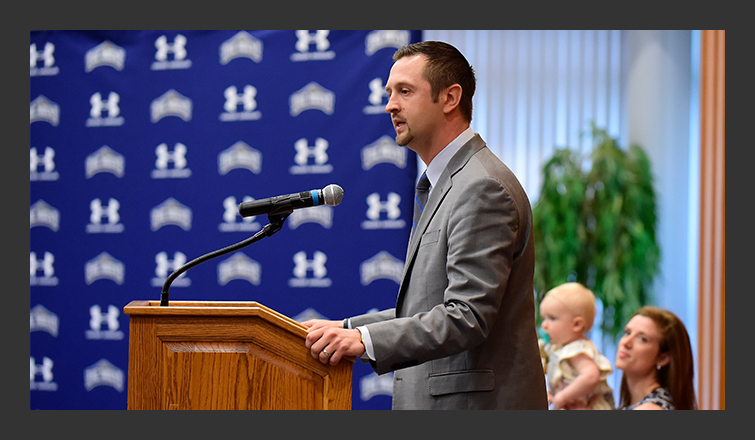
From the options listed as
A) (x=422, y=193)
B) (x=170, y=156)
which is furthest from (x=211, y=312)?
(x=170, y=156)

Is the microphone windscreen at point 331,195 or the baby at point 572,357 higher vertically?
the microphone windscreen at point 331,195

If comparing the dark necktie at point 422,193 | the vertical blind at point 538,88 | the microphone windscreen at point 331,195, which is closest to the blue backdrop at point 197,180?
the vertical blind at point 538,88

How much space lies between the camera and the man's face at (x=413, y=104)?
2010 mm

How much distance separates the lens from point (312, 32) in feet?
15.5

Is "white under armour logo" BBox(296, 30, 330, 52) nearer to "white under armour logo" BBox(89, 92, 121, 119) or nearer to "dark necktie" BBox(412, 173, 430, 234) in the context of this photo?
"white under armour logo" BBox(89, 92, 121, 119)

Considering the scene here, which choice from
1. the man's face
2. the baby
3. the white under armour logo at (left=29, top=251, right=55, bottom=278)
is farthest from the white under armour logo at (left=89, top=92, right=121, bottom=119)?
the man's face

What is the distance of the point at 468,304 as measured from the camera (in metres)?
1.70

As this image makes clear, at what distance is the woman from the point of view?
2.86 m

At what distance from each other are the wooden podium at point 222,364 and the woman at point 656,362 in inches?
69.4

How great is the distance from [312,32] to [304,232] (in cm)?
143

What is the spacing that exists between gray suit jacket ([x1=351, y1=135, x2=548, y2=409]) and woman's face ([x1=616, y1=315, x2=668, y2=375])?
1.19 m

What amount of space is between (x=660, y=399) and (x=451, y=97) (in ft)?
5.62

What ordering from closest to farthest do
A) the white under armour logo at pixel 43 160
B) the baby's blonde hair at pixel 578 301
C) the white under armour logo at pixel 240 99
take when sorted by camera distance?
the baby's blonde hair at pixel 578 301, the white under armour logo at pixel 240 99, the white under armour logo at pixel 43 160

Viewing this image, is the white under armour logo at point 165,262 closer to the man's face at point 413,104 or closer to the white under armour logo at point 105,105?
the white under armour logo at point 105,105
